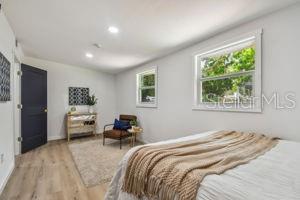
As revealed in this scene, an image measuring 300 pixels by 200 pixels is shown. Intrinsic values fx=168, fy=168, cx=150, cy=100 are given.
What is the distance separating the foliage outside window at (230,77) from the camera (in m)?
2.23

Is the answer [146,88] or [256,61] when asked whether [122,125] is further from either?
[256,61]

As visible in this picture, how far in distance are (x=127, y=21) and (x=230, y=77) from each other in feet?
5.71

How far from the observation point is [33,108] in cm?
406

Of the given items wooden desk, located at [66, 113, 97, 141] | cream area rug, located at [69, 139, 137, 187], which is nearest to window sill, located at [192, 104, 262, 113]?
cream area rug, located at [69, 139, 137, 187]

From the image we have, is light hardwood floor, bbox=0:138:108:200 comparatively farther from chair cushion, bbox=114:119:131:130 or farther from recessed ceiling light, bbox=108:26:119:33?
recessed ceiling light, bbox=108:26:119:33

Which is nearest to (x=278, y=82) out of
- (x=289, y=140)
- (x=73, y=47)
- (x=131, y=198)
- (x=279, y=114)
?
(x=279, y=114)

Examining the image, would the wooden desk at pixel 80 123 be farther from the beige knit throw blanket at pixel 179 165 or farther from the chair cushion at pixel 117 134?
the beige knit throw blanket at pixel 179 165

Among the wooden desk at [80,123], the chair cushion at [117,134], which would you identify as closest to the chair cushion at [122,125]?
the chair cushion at [117,134]

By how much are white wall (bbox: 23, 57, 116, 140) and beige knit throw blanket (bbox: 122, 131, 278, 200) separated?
4.43m

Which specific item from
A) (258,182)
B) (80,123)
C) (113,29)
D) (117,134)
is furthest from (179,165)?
(80,123)

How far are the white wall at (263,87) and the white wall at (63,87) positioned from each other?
222 cm

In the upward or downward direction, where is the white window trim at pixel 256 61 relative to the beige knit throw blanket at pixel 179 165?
upward

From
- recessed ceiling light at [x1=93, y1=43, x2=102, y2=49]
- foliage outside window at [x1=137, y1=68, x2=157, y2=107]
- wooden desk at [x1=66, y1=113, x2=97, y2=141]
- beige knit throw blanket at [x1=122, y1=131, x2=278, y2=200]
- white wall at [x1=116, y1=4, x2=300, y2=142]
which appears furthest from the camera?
wooden desk at [x1=66, y1=113, x2=97, y2=141]

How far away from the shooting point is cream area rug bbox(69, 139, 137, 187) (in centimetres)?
247
